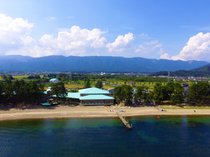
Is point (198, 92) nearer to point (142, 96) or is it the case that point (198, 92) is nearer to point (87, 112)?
point (142, 96)

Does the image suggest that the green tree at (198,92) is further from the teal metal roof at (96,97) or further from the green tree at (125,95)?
the teal metal roof at (96,97)

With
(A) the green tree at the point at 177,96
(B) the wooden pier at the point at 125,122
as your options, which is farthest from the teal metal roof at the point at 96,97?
(A) the green tree at the point at 177,96

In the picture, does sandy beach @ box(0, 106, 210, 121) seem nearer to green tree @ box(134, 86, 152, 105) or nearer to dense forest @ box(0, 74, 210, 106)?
green tree @ box(134, 86, 152, 105)

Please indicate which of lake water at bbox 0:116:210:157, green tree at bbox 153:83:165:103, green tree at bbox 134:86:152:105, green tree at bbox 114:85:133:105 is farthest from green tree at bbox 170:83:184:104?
lake water at bbox 0:116:210:157

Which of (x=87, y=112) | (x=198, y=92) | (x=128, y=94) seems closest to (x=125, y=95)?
(x=128, y=94)

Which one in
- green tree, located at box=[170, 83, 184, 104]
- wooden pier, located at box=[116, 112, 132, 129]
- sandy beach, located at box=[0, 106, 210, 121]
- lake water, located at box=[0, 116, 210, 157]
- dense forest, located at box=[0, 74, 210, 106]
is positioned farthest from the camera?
green tree, located at box=[170, 83, 184, 104]

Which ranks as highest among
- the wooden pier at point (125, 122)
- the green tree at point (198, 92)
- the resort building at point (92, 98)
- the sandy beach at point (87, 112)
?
the green tree at point (198, 92)

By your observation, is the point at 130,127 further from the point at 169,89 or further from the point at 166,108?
the point at 169,89
